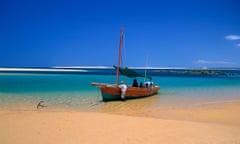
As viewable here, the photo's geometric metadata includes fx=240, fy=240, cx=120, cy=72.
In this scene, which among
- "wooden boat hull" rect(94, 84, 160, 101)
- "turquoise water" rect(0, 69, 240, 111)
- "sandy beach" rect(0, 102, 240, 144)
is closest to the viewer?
"sandy beach" rect(0, 102, 240, 144)

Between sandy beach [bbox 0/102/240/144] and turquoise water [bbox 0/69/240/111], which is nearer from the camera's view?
sandy beach [bbox 0/102/240/144]

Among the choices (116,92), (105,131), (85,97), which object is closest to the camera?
(105,131)

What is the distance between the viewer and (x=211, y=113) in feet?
40.5

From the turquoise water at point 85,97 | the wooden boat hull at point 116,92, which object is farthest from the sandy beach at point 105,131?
the wooden boat hull at point 116,92

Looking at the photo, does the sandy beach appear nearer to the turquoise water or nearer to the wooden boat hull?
the turquoise water

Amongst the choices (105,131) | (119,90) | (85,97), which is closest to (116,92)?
(119,90)

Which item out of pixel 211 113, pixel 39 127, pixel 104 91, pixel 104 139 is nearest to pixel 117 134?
pixel 104 139

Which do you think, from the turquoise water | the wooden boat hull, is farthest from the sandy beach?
the wooden boat hull

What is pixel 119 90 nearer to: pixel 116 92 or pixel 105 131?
pixel 116 92

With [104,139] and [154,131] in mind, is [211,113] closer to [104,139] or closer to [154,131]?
[154,131]

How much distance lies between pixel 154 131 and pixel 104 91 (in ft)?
33.3

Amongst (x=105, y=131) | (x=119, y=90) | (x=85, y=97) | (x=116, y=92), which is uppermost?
(x=119, y=90)

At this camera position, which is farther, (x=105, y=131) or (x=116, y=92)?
(x=116, y=92)

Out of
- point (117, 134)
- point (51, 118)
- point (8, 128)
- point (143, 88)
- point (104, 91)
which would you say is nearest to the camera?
point (117, 134)
